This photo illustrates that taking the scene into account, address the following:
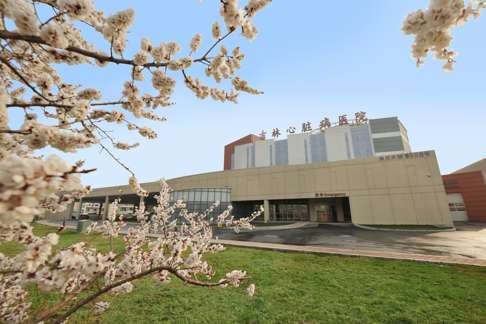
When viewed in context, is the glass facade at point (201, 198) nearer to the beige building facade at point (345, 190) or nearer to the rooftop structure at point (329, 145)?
the beige building facade at point (345, 190)

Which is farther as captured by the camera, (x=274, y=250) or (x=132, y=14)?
(x=274, y=250)

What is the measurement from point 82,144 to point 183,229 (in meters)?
5.75

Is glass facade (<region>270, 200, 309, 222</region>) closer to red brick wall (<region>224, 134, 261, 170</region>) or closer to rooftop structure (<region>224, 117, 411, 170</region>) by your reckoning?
rooftop structure (<region>224, 117, 411, 170</region>)

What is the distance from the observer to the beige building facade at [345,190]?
71.9ft

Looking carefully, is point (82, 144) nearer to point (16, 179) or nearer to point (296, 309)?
point (16, 179)

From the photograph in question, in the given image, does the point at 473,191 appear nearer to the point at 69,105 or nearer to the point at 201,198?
the point at 201,198

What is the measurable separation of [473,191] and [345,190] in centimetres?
2241

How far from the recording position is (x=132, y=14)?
1.67m

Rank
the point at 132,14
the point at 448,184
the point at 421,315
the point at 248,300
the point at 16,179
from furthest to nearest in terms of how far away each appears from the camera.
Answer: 1. the point at 448,184
2. the point at 248,300
3. the point at 421,315
4. the point at 132,14
5. the point at 16,179

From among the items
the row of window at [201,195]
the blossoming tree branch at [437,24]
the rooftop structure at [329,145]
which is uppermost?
the rooftop structure at [329,145]

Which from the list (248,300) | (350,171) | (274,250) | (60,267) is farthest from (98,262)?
(350,171)

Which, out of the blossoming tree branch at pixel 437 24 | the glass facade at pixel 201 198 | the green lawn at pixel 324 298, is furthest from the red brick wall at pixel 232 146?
the blossoming tree branch at pixel 437 24

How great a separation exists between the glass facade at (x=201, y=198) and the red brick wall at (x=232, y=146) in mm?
29631

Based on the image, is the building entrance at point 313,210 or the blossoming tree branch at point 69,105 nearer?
the blossoming tree branch at point 69,105
